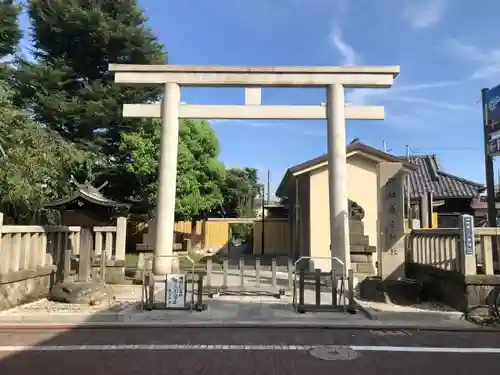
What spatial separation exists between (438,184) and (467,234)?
56.3 feet

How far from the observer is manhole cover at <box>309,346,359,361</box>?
604 centimetres

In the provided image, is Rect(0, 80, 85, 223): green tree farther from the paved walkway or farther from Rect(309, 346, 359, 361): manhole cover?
Rect(309, 346, 359, 361): manhole cover

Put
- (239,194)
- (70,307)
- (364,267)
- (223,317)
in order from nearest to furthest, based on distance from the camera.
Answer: (223,317), (70,307), (364,267), (239,194)

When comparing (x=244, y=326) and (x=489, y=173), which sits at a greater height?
(x=489, y=173)

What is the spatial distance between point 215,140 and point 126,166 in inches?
278

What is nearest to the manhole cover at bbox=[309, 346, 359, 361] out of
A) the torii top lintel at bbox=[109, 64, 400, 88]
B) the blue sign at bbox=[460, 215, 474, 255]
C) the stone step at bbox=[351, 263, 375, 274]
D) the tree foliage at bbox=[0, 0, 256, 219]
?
the blue sign at bbox=[460, 215, 474, 255]

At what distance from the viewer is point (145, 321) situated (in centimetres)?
827

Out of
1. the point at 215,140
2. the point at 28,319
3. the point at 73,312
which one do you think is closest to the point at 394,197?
the point at 73,312

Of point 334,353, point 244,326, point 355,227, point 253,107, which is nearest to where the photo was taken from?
point 334,353

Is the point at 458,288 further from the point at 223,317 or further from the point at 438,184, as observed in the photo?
the point at 438,184

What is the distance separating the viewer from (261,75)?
13117 mm

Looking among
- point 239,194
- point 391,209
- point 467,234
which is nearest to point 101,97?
point 391,209

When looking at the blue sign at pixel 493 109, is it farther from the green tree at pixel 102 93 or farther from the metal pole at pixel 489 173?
the green tree at pixel 102 93

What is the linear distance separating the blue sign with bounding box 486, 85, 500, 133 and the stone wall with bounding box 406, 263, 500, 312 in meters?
5.00
